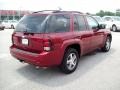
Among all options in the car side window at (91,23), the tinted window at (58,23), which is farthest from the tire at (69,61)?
the car side window at (91,23)

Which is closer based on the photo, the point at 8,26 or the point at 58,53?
the point at 58,53

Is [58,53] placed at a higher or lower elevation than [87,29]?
lower

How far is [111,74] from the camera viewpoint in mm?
5141

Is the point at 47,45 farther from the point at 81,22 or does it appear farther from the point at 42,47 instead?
the point at 81,22

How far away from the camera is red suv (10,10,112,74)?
4.44 meters

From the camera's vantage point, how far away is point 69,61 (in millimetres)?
5160

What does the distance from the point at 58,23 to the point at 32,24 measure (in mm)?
690

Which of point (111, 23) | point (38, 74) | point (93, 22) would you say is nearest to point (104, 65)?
point (93, 22)

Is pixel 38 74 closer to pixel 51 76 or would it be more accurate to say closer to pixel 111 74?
pixel 51 76

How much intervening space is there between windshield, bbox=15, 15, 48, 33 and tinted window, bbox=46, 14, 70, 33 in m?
0.18

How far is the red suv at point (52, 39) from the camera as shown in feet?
14.6

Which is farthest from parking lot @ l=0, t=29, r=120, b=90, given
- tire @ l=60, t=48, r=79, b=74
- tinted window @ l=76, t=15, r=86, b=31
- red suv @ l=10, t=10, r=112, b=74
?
tinted window @ l=76, t=15, r=86, b=31

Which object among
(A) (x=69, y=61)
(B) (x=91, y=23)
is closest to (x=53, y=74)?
(A) (x=69, y=61)

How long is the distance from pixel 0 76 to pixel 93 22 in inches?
148
